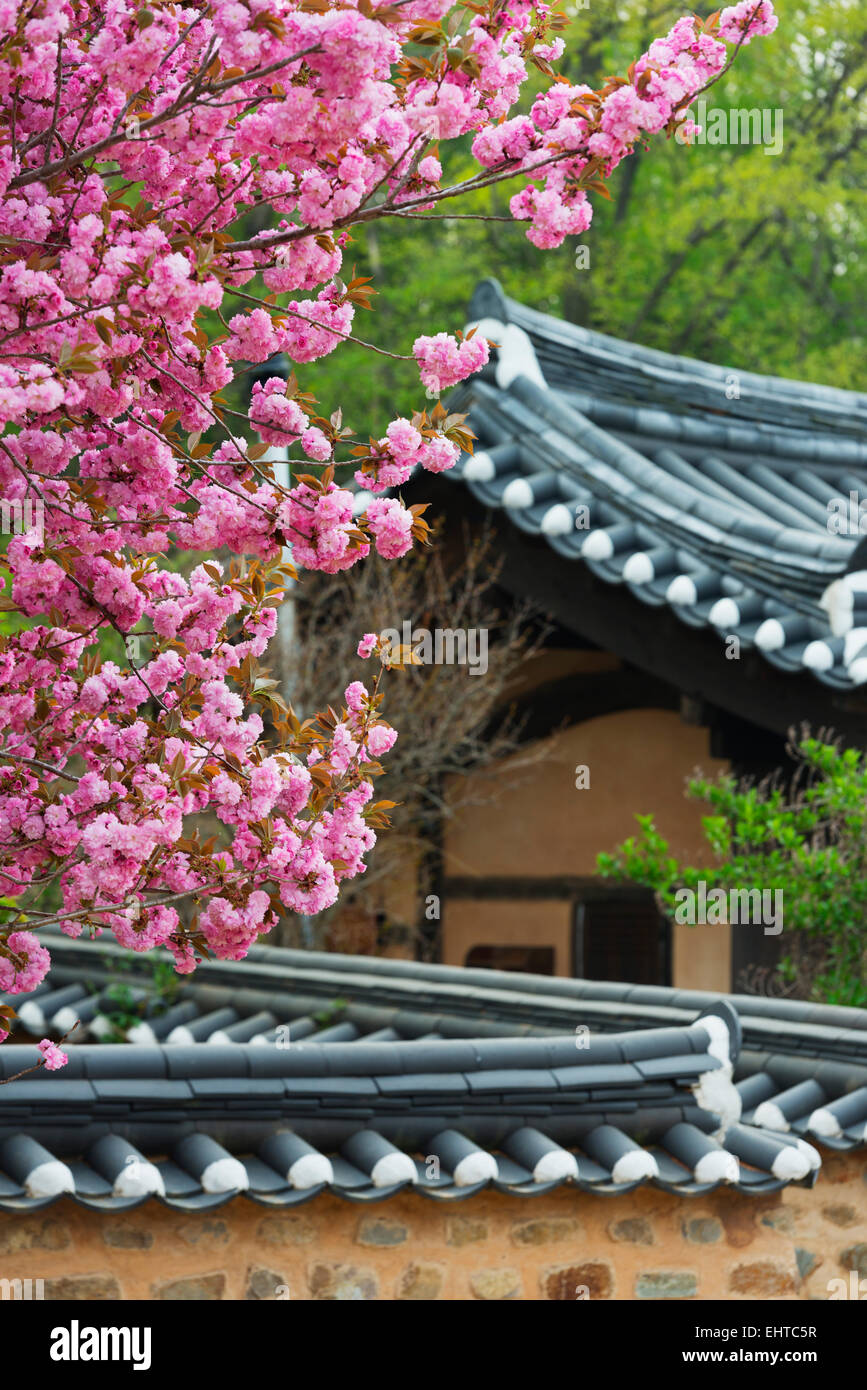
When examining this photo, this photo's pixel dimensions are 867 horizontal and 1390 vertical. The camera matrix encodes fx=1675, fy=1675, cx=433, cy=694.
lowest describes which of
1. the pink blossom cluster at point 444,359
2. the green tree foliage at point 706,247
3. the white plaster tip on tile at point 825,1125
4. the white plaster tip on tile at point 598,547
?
the white plaster tip on tile at point 825,1125

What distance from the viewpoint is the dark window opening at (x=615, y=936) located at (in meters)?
10.6

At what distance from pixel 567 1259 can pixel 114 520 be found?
2598 mm

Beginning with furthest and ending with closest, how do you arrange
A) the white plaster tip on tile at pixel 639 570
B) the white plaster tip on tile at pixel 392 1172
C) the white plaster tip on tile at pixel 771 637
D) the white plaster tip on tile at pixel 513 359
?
the white plaster tip on tile at pixel 513 359 < the white plaster tip on tile at pixel 639 570 < the white plaster tip on tile at pixel 771 637 < the white plaster tip on tile at pixel 392 1172

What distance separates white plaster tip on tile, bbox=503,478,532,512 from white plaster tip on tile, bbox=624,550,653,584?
0.76m

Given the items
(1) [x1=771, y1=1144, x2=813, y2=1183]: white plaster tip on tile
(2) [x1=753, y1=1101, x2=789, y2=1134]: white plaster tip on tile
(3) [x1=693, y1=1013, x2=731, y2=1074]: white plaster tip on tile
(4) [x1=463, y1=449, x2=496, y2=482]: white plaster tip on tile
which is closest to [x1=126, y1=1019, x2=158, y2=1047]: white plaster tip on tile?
(2) [x1=753, y1=1101, x2=789, y2=1134]: white plaster tip on tile

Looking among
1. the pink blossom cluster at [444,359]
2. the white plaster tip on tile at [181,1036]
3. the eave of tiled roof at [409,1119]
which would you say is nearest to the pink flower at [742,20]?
the pink blossom cluster at [444,359]

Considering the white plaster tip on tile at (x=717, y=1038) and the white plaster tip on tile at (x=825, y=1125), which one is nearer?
the white plaster tip on tile at (x=717, y=1038)

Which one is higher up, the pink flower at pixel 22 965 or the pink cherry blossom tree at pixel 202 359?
the pink cherry blossom tree at pixel 202 359

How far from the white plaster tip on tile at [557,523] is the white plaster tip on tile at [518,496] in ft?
0.57

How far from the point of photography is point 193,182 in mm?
2947

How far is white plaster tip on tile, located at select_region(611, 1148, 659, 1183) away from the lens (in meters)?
4.50

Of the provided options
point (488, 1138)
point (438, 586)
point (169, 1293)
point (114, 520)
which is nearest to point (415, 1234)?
point (488, 1138)

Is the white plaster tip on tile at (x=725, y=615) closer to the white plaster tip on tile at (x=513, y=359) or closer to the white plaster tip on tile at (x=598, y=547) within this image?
the white plaster tip on tile at (x=598, y=547)

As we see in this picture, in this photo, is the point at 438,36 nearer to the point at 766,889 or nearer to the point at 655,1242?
the point at 655,1242
